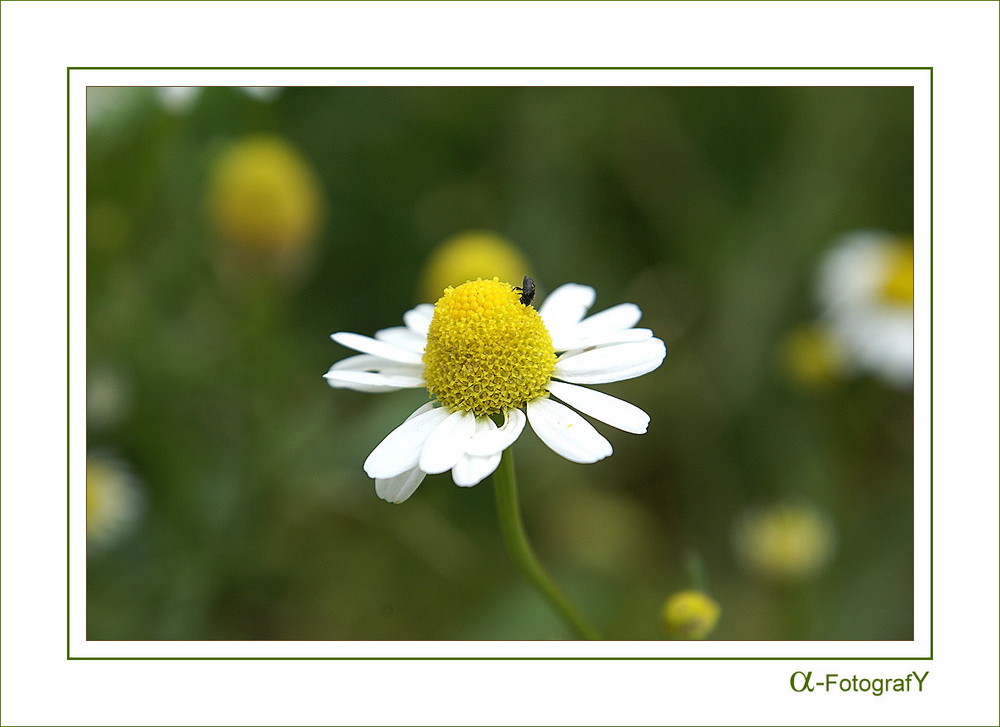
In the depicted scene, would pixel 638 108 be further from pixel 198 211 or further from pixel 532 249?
pixel 198 211

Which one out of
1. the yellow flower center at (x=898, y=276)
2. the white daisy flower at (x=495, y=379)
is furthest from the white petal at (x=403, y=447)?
the yellow flower center at (x=898, y=276)

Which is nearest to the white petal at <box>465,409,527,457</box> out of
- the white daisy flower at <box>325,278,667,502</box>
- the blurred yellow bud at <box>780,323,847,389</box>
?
the white daisy flower at <box>325,278,667,502</box>

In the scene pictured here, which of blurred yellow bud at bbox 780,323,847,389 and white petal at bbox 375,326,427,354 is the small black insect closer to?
white petal at bbox 375,326,427,354

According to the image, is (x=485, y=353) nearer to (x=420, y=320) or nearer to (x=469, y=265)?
(x=420, y=320)

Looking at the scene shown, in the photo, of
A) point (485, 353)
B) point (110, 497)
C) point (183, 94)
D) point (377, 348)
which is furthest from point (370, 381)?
point (110, 497)

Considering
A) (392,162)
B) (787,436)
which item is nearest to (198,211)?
(392,162)

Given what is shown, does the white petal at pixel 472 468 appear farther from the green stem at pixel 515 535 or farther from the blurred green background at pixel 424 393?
the blurred green background at pixel 424 393
